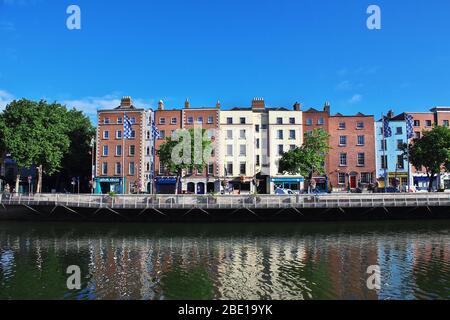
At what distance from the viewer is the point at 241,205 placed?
134ft

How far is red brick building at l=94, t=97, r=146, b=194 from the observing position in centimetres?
6550

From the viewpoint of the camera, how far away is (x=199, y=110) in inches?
2613

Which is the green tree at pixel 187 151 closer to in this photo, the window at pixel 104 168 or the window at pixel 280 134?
the window at pixel 104 168

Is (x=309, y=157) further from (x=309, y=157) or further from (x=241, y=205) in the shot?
(x=241, y=205)

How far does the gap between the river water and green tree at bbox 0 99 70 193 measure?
1720cm

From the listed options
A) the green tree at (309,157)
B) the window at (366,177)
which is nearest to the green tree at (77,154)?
the green tree at (309,157)

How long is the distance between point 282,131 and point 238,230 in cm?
3402

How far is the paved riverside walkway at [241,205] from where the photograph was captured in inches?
1614

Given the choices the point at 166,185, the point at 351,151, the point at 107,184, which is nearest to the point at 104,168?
the point at 107,184

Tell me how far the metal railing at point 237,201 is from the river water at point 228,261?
3391 mm

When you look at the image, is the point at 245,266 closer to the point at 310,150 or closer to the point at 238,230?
the point at 238,230

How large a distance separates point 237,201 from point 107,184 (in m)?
33.3

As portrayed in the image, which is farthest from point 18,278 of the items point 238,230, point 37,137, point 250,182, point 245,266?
point 250,182
